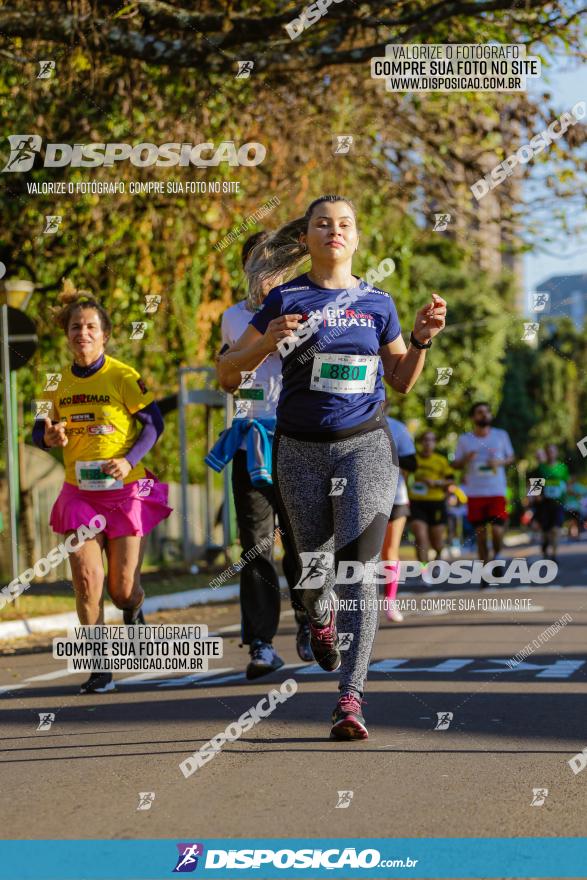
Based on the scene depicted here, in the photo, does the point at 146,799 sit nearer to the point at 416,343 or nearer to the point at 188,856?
the point at 188,856

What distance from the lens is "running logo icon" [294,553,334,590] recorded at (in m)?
5.66

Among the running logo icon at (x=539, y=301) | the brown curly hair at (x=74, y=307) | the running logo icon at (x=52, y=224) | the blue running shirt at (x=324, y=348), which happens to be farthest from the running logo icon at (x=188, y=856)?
the running logo icon at (x=52, y=224)

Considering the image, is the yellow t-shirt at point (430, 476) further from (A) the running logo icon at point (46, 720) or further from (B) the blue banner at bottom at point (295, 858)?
(B) the blue banner at bottom at point (295, 858)

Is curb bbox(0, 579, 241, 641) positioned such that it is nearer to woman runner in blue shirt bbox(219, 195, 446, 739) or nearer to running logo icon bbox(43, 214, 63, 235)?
running logo icon bbox(43, 214, 63, 235)

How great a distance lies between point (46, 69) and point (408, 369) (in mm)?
7852

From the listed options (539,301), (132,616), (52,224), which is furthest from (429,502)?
(132,616)

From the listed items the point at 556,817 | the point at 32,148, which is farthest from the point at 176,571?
the point at 556,817

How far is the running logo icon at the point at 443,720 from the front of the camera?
19.2 feet

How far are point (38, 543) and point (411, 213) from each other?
6444 millimetres

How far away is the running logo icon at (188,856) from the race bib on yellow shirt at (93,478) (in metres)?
3.67

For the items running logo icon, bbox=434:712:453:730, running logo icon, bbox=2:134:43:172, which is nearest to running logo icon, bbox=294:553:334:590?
running logo icon, bbox=434:712:453:730

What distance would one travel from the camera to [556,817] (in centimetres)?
418

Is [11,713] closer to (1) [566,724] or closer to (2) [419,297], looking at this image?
(1) [566,724]

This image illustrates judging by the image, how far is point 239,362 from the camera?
18.6 feet
